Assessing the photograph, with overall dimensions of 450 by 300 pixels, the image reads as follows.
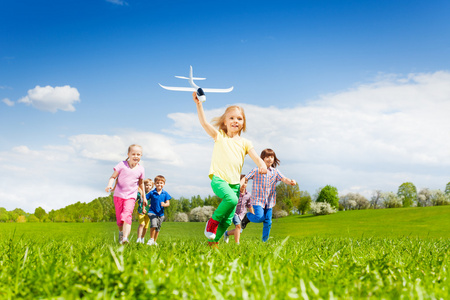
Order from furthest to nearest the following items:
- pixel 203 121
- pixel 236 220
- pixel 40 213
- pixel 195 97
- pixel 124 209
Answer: pixel 40 213 → pixel 236 220 → pixel 124 209 → pixel 203 121 → pixel 195 97

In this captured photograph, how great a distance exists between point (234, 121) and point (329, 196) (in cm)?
5775

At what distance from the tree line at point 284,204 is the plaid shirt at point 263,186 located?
10.9 meters

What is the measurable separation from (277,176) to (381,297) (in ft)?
23.8

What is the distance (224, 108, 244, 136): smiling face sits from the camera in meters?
6.21

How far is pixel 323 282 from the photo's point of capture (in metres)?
2.39

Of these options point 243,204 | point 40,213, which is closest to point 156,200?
point 243,204

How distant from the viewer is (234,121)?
6195 mm

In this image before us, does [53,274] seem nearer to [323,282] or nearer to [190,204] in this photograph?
[323,282]

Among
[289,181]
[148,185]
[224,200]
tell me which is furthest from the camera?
[148,185]

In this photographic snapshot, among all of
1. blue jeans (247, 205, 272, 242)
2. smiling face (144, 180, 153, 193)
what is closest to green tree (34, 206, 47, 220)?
smiling face (144, 180, 153, 193)

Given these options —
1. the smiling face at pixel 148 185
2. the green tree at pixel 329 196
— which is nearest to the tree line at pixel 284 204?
the green tree at pixel 329 196

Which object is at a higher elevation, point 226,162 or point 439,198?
point 439,198

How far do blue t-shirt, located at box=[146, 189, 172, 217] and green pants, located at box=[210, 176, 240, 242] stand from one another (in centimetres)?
466

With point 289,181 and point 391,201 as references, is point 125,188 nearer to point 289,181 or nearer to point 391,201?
point 289,181
